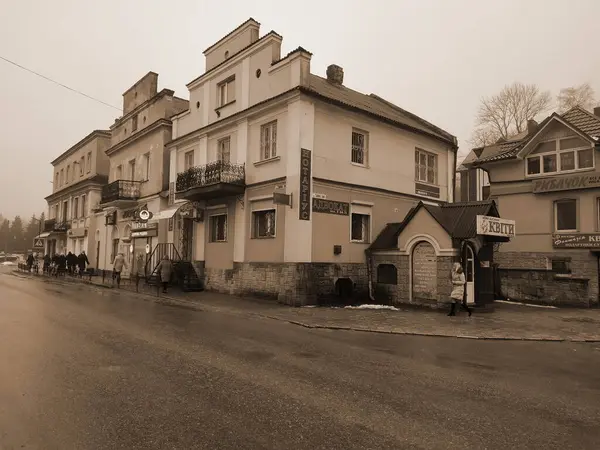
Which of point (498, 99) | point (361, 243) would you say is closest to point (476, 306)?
point (361, 243)

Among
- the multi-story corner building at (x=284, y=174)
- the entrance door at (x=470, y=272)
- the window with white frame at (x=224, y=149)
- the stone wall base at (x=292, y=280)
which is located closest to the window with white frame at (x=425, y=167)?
the multi-story corner building at (x=284, y=174)

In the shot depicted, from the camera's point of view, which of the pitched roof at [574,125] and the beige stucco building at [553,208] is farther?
the pitched roof at [574,125]

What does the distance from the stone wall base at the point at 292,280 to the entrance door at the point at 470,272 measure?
4195 mm

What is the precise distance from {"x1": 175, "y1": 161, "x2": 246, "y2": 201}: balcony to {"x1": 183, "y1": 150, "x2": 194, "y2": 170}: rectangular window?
290 cm

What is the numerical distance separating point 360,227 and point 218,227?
6723mm

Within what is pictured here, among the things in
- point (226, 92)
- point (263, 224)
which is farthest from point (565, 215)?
point (226, 92)

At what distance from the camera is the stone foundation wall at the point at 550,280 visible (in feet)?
57.2

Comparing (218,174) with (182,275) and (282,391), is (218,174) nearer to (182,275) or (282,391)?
(182,275)

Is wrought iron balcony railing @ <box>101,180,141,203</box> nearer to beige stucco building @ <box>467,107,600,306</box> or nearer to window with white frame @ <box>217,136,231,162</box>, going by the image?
A: window with white frame @ <box>217,136,231,162</box>

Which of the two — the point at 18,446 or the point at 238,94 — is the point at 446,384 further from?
the point at 238,94

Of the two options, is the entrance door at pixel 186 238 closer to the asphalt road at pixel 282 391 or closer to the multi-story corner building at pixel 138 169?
the multi-story corner building at pixel 138 169

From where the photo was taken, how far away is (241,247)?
18.5 m

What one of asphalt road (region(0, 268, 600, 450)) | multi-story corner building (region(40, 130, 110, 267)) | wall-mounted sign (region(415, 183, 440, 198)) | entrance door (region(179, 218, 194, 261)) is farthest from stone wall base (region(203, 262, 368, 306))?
multi-story corner building (region(40, 130, 110, 267))

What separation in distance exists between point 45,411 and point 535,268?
65.0ft
